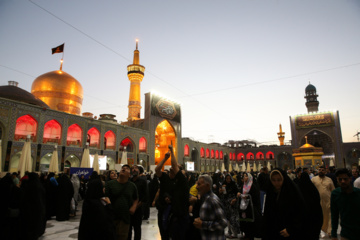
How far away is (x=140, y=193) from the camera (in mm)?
4039

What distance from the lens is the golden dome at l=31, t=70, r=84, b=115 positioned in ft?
77.0

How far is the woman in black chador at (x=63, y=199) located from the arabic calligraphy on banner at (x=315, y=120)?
113ft

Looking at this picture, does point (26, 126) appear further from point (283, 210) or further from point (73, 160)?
point (283, 210)

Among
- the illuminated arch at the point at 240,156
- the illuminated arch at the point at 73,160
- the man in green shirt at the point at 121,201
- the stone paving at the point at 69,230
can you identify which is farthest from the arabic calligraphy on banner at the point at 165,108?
the man in green shirt at the point at 121,201

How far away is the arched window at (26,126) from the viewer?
14993 mm

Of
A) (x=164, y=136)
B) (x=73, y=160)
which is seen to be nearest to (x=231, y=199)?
(x=73, y=160)

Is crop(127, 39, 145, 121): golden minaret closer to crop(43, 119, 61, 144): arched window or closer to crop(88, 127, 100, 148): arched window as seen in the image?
crop(88, 127, 100, 148): arched window

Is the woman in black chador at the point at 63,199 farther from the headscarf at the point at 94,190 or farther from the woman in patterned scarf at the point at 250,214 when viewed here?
the woman in patterned scarf at the point at 250,214

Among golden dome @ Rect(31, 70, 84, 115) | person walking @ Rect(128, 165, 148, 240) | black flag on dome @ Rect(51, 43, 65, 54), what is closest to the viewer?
person walking @ Rect(128, 165, 148, 240)

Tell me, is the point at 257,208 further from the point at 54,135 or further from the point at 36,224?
the point at 54,135

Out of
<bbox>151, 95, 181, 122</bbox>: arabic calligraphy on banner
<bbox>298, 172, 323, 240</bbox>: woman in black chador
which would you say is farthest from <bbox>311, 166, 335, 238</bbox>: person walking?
<bbox>151, 95, 181, 122</bbox>: arabic calligraphy on banner

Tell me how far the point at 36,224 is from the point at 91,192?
6.52ft

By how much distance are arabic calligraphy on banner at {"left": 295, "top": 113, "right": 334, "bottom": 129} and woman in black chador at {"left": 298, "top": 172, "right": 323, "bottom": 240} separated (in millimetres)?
34757

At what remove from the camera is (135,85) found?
29.8 meters
